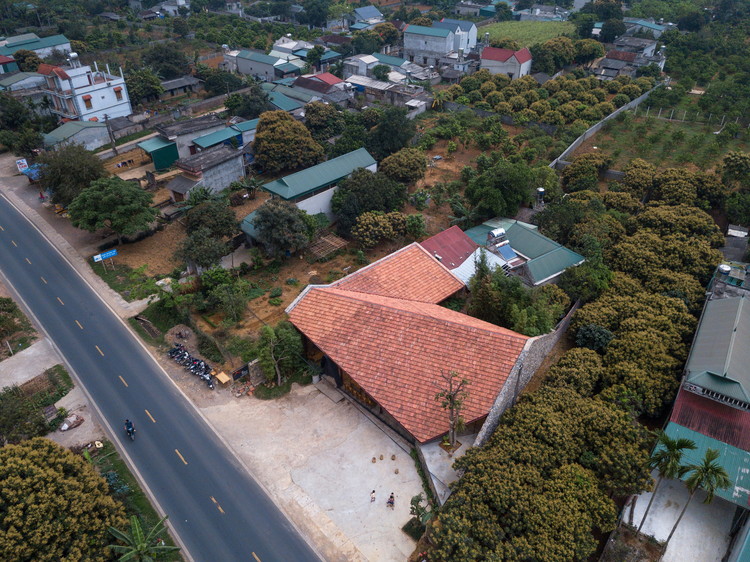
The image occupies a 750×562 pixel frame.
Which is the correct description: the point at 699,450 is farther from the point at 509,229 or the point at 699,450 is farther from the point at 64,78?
the point at 64,78

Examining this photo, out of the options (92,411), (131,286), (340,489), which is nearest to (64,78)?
(131,286)

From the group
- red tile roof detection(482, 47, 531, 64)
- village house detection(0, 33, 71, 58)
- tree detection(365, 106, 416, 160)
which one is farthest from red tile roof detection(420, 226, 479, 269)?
village house detection(0, 33, 71, 58)

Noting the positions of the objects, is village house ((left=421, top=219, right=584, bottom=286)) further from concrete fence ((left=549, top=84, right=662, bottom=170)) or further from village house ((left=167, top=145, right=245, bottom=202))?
village house ((left=167, top=145, right=245, bottom=202))

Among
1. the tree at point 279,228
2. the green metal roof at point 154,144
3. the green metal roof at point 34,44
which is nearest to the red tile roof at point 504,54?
the green metal roof at point 154,144

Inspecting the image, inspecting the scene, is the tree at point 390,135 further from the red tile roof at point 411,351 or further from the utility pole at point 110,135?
the utility pole at point 110,135

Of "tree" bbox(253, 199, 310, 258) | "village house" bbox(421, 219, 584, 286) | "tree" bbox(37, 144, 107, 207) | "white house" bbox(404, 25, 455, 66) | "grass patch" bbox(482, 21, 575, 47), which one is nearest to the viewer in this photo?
"village house" bbox(421, 219, 584, 286)

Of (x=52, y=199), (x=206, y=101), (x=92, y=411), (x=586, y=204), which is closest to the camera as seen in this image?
(x=92, y=411)

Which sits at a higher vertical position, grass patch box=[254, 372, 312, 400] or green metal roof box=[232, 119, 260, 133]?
green metal roof box=[232, 119, 260, 133]

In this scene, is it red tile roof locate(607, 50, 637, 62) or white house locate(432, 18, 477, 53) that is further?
white house locate(432, 18, 477, 53)
